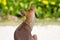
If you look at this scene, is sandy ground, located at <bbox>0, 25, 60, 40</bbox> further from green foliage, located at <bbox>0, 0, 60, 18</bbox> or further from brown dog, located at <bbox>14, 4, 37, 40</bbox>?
brown dog, located at <bbox>14, 4, 37, 40</bbox>

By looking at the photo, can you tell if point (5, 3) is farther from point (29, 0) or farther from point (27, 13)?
point (27, 13)

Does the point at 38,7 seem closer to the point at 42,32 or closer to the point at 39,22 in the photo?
the point at 39,22

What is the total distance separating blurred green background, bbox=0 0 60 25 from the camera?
23.3 feet

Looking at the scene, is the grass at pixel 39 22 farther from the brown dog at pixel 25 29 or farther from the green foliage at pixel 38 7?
the brown dog at pixel 25 29

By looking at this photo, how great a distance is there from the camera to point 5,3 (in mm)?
7207

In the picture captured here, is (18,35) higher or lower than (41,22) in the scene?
higher

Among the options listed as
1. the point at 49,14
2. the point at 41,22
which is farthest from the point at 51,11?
the point at 41,22

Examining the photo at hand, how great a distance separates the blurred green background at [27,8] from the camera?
711 centimetres

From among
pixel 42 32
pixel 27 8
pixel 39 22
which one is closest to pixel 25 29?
pixel 42 32

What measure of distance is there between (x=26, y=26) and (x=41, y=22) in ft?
11.5

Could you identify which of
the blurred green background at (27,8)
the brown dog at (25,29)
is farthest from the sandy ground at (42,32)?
the brown dog at (25,29)

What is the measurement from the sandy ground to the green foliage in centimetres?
64

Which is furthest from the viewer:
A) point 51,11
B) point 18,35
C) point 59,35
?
point 51,11

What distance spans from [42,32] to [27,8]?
106 cm
